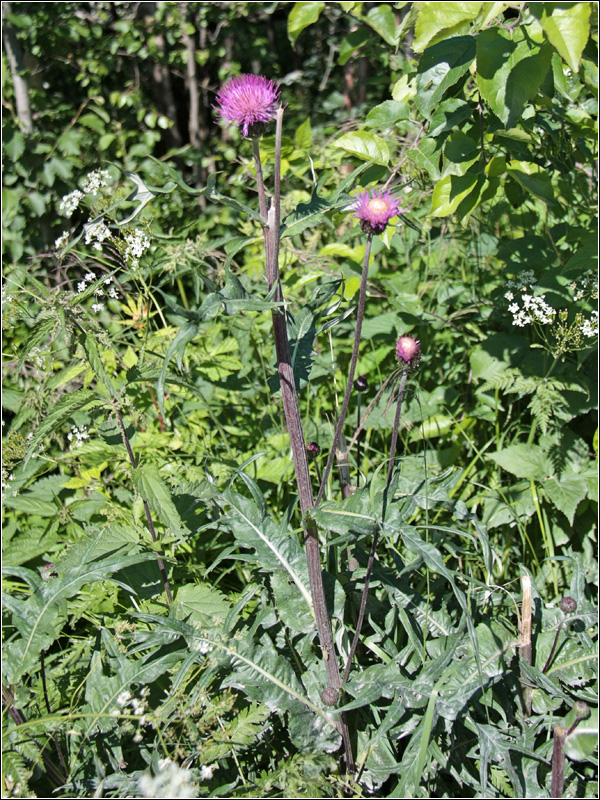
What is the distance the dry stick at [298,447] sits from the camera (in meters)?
1.25

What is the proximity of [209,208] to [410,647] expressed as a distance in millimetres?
3298

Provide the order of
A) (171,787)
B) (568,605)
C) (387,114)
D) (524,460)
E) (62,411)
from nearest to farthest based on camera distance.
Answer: (171,787) < (62,411) < (568,605) < (387,114) < (524,460)

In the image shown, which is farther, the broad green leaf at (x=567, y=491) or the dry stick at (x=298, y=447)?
the broad green leaf at (x=567, y=491)

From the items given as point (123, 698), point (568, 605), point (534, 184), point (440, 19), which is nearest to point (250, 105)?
point (440, 19)

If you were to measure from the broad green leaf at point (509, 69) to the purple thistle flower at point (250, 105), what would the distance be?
19.4 inches

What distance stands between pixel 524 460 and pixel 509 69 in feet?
3.80

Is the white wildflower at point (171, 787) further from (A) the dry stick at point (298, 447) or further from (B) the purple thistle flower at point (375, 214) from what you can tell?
(B) the purple thistle flower at point (375, 214)

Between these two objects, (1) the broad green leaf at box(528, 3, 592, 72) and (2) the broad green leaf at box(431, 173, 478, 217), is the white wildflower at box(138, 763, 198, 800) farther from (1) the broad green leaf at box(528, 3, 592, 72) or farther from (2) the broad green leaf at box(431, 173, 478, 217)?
(1) the broad green leaf at box(528, 3, 592, 72)

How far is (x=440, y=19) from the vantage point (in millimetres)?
1450

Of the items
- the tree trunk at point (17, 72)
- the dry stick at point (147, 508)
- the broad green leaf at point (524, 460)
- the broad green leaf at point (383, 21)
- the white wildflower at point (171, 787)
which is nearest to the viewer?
the white wildflower at point (171, 787)

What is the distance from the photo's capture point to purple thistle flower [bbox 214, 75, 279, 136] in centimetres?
125

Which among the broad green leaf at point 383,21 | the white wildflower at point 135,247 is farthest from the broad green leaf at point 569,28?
the broad green leaf at point 383,21

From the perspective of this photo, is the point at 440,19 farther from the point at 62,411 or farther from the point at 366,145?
the point at 62,411

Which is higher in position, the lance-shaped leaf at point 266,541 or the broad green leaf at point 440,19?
the broad green leaf at point 440,19
